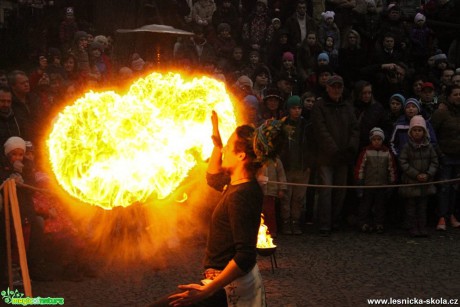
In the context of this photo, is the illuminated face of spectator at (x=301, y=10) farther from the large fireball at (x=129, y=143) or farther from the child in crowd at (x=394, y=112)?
the large fireball at (x=129, y=143)

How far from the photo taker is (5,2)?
1722 centimetres

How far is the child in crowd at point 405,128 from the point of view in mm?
10500

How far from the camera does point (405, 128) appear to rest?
10.5 metres

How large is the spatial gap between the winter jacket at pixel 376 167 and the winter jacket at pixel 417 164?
179 mm

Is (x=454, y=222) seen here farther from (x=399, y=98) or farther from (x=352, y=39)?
(x=352, y=39)

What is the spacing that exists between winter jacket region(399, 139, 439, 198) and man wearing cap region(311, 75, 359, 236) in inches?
30.2

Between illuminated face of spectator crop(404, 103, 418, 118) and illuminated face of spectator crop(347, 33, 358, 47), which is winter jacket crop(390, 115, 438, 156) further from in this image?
illuminated face of spectator crop(347, 33, 358, 47)

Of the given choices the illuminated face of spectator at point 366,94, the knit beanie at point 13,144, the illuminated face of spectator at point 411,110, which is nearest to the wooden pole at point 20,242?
the knit beanie at point 13,144

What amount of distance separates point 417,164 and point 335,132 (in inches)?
51.4

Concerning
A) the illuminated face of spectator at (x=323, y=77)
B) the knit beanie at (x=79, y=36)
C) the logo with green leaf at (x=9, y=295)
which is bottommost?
the logo with green leaf at (x=9, y=295)

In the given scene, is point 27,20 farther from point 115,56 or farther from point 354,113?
point 354,113

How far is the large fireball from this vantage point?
294 inches

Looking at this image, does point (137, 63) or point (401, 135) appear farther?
point (137, 63)

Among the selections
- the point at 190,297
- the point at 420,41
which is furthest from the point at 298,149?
the point at 190,297
